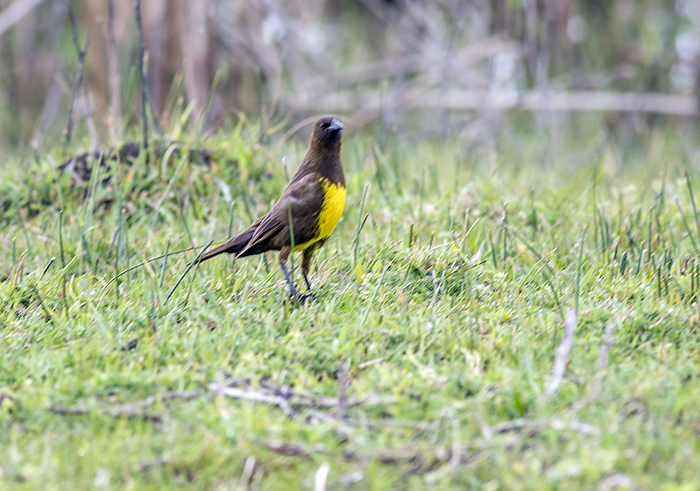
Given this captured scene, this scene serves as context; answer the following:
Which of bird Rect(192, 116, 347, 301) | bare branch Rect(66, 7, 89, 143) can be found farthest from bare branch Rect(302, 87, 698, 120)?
bird Rect(192, 116, 347, 301)

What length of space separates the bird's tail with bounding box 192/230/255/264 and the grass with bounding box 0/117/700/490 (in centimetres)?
11

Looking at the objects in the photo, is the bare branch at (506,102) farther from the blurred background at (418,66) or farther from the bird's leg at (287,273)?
the bird's leg at (287,273)

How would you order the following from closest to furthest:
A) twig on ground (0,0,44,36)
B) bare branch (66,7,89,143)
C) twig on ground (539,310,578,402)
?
A: twig on ground (539,310,578,402), bare branch (66,7,89,143), twig on ground (0,0,44,36)

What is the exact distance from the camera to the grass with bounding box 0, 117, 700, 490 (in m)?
2.33

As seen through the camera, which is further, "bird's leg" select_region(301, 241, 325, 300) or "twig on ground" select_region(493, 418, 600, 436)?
"bird's leg" select_region(301, 241, 325, 300)

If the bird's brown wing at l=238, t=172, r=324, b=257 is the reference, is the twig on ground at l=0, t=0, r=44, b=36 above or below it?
above

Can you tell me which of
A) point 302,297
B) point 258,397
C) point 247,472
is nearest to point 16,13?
point 302,297

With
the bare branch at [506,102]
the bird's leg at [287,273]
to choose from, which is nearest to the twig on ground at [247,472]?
the bird's leg at [287,273]

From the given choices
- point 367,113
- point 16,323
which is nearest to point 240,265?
point 16,323

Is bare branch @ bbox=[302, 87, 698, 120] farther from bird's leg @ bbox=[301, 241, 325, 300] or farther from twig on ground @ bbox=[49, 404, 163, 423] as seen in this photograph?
twig on ground @ bbox=[49, 404, 163, 423]

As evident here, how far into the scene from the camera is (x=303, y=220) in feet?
11.9

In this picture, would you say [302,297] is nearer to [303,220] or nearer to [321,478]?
[303,220]

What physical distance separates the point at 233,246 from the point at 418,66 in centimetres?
689

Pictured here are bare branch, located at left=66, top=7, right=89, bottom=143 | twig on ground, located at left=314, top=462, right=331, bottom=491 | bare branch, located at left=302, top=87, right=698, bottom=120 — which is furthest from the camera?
bare branch, located at left=302, top=87, right=698, bottom=120
